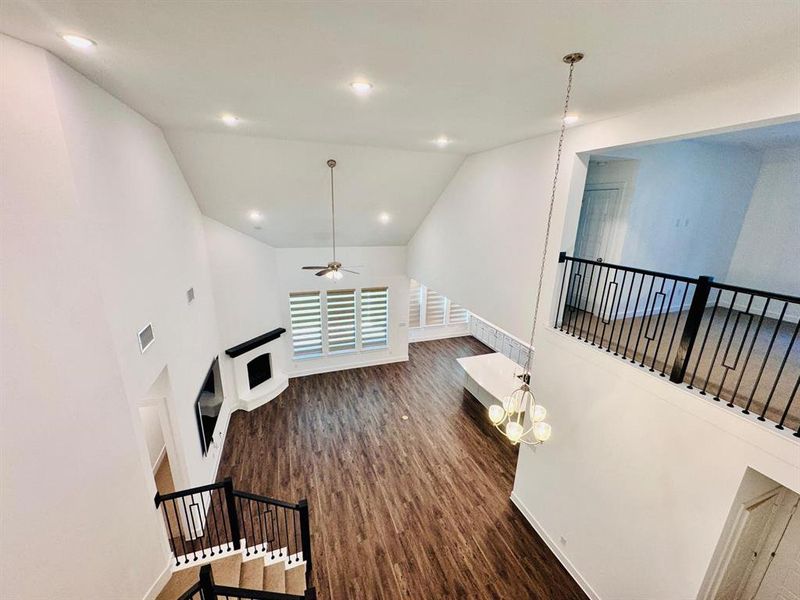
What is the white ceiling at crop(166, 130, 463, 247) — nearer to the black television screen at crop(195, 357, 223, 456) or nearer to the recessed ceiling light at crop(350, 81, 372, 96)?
the recessed ceiling light at crop(350, 81, 372, 96)

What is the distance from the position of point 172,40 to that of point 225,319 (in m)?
5.64

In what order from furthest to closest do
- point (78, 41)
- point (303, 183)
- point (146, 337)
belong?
point (303, 183)
point (146, 337)
point (78, 41)

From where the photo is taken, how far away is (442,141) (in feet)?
15.7

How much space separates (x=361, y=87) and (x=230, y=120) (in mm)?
2086

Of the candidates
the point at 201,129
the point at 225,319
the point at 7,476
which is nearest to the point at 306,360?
the point at 225,319

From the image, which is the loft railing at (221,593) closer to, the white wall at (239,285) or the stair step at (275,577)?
the stair step at (275,577)

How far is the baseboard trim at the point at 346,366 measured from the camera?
9.02 meters

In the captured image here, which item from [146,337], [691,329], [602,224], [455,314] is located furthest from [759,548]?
[455,314]

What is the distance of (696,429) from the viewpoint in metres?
A: 2.72

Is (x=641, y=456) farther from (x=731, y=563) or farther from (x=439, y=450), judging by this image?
(x=439, y=450)

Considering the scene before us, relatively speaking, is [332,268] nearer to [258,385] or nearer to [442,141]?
[442,141]

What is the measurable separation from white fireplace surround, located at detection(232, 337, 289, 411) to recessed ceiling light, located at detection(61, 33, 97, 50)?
19.8 feet

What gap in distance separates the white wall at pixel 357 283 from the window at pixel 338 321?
0.59 feet

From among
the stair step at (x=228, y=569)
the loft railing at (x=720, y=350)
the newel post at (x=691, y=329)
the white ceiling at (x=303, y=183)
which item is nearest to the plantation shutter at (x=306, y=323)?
the white ceiling at (x=303, y=183)
